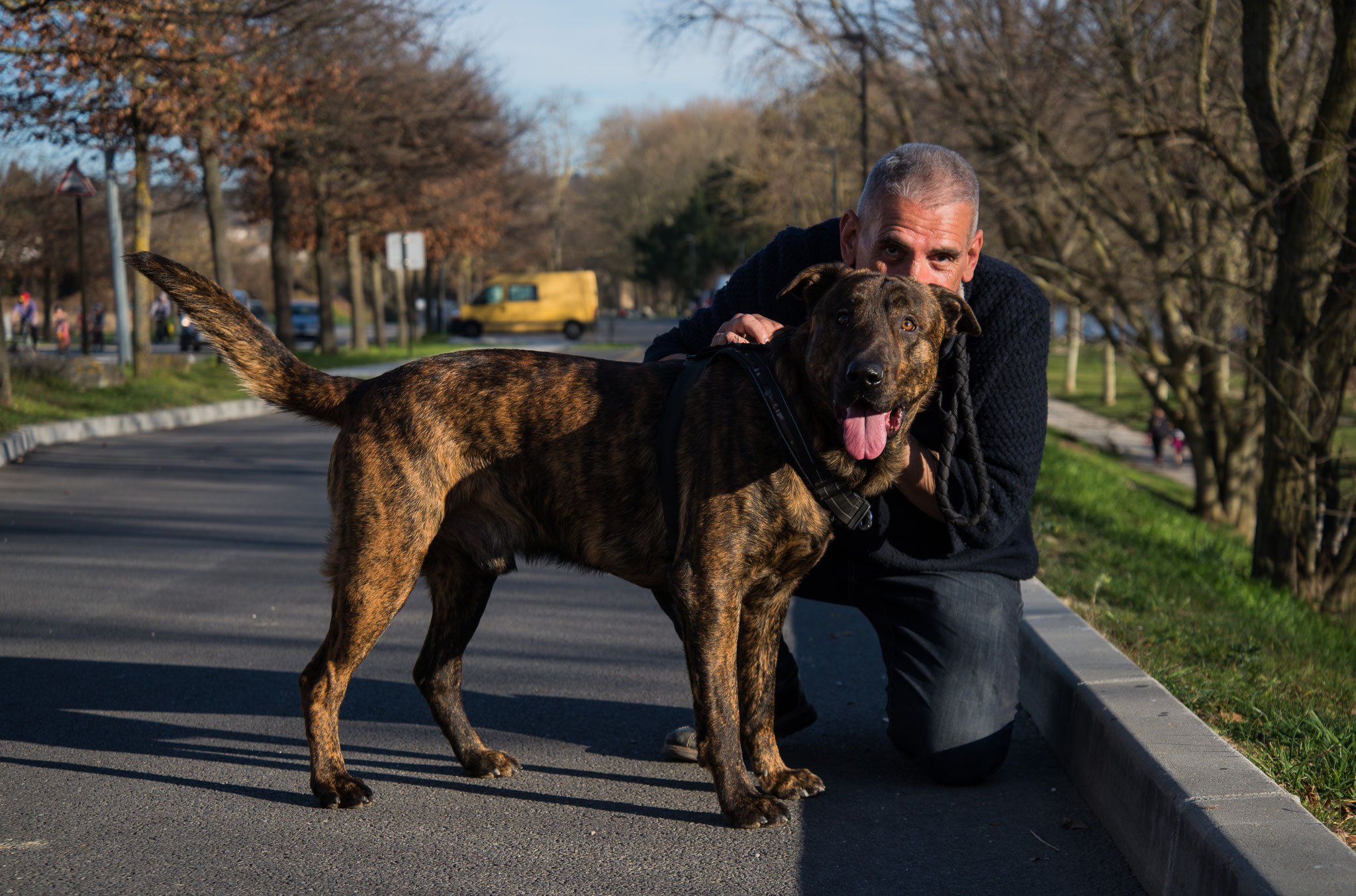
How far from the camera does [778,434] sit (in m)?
3.65

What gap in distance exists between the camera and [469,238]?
49531 mm

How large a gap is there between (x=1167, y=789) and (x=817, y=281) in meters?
1.68

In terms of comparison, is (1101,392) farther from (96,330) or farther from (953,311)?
(953,311)

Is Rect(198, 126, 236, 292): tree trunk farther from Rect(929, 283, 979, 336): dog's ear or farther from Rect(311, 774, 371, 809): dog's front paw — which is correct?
Rect(929, 283, 979, 336): dog's ear

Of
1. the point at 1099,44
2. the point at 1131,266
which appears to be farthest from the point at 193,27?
the point at 1131,266

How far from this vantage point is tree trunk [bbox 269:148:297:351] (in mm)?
28891

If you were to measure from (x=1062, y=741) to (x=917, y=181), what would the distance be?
1956 millimetres

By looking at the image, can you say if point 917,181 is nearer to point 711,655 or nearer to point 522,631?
point 711,655

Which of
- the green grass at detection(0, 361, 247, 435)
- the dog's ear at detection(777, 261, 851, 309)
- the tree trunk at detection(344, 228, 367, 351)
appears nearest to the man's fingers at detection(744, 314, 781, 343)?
the dog's ear at detection(777, 261, 851, 309)

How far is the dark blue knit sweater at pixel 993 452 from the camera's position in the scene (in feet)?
14.0

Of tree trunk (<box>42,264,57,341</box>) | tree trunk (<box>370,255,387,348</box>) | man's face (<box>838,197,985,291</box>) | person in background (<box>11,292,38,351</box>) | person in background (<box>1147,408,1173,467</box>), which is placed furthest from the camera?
tree trunk (<box>42,264,57,341</box>)

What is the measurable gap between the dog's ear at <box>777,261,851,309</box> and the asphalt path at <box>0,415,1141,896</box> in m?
1.56

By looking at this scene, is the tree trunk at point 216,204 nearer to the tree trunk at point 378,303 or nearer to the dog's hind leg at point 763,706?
the tree trunk at point 378,303

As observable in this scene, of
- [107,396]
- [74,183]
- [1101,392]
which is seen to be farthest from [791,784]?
[1101,392]
